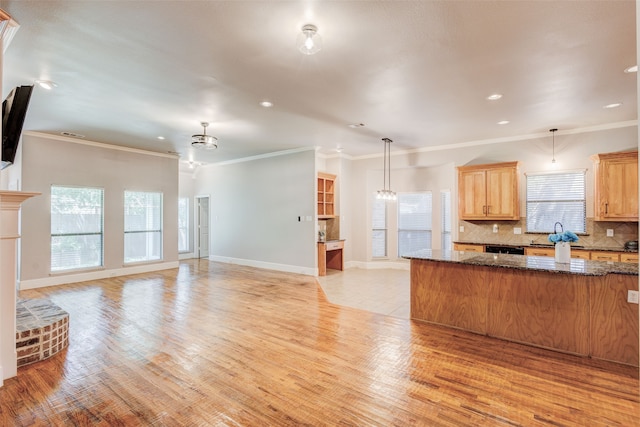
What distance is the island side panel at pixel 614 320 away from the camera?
3.06 meters

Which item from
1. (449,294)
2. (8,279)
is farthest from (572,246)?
(8,279)

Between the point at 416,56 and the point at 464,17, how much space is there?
0.64 metres

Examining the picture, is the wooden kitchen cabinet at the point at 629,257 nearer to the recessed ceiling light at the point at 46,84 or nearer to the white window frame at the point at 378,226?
the white window frame at the point at 378,226

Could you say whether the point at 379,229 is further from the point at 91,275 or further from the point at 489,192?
the point at 91,275

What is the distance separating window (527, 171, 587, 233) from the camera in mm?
5543

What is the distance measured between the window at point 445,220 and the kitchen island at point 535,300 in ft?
11.3

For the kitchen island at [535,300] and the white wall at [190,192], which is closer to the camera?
the kitchen island at [535,300]

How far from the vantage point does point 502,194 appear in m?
5.89

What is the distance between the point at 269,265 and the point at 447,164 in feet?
16.3

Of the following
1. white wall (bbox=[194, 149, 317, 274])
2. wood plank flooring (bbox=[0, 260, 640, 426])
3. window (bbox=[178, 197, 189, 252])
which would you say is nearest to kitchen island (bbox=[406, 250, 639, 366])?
wood plank flooring (bbox=[0, 260, 640, 426])

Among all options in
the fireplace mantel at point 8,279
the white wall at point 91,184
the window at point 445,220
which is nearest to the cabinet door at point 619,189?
the window at point 445,220

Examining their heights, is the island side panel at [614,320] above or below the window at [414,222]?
below

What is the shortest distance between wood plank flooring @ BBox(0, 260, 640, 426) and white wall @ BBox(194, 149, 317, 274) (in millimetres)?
3116

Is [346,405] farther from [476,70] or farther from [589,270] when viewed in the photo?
[476,70]
